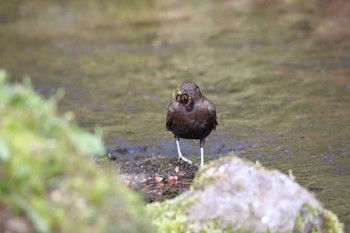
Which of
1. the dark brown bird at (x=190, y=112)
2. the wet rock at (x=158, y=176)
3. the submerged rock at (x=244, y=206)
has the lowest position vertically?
the submerged rock at (x=244, y=206)

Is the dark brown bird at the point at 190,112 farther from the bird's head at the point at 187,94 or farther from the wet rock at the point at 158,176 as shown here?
the wet rock at the point at 158,176

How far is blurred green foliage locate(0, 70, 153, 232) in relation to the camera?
10.9ft

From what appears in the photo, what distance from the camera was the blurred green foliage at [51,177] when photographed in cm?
334

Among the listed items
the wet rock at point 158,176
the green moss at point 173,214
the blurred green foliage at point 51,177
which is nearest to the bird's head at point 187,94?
the wet rock at point 158,176

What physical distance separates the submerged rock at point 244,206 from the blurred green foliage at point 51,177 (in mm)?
1023

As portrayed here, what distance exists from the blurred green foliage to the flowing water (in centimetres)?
318

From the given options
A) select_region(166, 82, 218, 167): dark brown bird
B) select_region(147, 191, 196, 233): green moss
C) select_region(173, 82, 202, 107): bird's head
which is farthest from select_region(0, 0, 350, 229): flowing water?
select_region(147, 191, 196, 233): green moss

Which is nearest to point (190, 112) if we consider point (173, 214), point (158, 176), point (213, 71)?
point (158, 176)

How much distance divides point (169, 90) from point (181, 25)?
7.06 meters

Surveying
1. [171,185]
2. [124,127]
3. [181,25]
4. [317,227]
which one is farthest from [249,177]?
[181,25]

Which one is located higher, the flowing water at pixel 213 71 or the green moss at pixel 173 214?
the flowing water at pixel 213 71

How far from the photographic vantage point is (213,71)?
14766 mm

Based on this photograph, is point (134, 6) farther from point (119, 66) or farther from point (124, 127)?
point (124, 127)

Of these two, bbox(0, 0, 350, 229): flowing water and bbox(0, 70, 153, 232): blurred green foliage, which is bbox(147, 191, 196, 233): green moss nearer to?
bbox(0, 70, 153, 232): blurred green foliage
